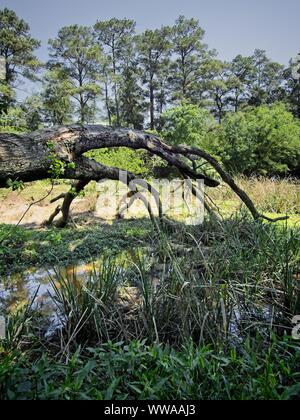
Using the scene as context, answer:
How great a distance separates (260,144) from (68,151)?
1466cm

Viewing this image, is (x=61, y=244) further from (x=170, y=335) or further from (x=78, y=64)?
(x=78, y=64)

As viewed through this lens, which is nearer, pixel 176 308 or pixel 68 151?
pixel 176 308

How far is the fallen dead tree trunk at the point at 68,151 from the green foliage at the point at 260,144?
11.5 meters

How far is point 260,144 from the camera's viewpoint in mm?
16266

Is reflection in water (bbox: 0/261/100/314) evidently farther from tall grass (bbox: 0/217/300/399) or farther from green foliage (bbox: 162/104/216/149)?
green foliage (bbox: 162/104/216/149)

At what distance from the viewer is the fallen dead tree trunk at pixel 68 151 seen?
10.1 ft

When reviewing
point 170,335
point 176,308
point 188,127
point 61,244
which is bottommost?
point 61,244

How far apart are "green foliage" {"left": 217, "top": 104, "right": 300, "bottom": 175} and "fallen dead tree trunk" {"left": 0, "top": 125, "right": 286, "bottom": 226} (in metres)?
11.5

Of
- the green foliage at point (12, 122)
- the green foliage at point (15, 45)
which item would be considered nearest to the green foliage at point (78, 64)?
the green foliage at point (15, 45)

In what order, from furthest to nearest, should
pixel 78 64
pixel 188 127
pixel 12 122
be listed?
pixel 78 64 < pixel 188 127 < pixel 12 122

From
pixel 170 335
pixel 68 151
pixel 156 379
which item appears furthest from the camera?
pixel 68 151

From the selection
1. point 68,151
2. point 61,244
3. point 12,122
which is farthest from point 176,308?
point 12,122

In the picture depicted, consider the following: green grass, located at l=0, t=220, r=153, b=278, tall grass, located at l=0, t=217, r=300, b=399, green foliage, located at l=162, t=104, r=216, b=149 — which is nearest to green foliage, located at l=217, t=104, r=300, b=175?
green foliage, located at l=162, t=104, r=216, b=149
